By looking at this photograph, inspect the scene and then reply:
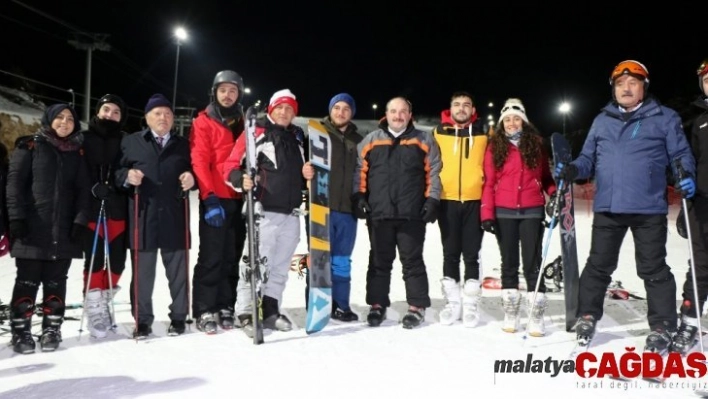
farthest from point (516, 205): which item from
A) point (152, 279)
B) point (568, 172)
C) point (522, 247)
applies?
point (152, 279)

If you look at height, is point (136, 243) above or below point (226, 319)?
above

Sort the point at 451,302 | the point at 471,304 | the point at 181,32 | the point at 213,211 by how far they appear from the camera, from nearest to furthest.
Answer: the point at 213,211, the point at 471,304, the point at 451,302, the point at 181,32

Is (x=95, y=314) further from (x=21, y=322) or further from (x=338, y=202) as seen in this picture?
(x=338, y=202)

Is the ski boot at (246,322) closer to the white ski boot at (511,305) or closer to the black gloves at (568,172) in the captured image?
the white ski boot at (511,305)

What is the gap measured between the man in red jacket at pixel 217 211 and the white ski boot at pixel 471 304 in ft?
6.92

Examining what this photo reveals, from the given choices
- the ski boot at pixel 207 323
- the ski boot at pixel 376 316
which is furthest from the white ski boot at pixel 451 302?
the ski boot at pixel 207 323

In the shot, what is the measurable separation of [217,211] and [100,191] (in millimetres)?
915

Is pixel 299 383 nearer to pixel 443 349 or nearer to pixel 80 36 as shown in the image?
pixel 443 349

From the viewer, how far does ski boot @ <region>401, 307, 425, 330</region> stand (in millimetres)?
4641

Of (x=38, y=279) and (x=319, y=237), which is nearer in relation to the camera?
(x=38, y=279)

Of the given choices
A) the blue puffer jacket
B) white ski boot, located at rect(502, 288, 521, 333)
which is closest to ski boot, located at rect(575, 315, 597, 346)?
white ski boot, located at rect(502, 288, 521, 333)

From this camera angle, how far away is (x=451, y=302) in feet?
16.0

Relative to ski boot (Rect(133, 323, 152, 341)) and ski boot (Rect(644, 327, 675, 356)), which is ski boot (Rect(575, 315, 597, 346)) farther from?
ski boot (Rect(133, 323, 152, 341))

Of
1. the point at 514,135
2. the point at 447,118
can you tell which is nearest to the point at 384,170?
the point at 447,118
